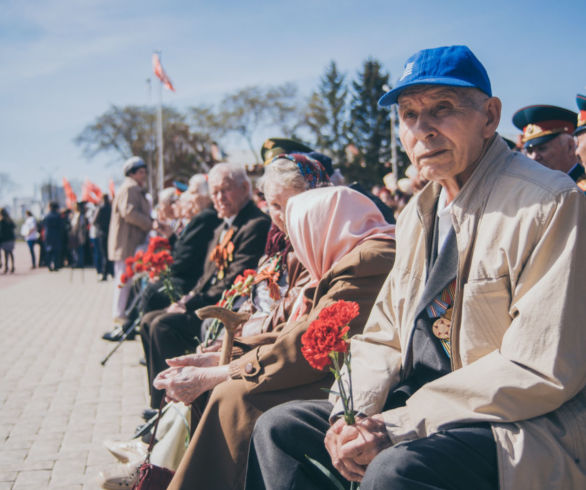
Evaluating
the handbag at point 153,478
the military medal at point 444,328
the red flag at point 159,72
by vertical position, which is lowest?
the handbag at point 153,478

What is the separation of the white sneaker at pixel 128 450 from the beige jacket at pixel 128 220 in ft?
17.5

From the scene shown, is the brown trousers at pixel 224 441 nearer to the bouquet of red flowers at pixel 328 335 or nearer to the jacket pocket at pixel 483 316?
the bouquet of red flowers at pixel 328 335

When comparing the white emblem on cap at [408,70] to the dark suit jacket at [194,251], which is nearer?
the white emblem on cap at [408,70]

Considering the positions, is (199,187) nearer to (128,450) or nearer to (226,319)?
(128,450)

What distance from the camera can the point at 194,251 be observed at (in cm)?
577

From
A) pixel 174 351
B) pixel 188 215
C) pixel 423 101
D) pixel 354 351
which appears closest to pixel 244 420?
pixel 354 351

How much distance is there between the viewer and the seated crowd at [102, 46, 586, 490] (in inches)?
65.1

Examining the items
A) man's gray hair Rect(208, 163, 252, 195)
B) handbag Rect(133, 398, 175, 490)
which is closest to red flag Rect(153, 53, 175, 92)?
man's gray hair Rect(208, 163, 252, 195)

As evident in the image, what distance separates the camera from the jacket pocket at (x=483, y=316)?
1.79 m

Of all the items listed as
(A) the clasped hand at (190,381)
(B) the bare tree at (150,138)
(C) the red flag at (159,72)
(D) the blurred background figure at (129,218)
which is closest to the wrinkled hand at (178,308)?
(A) the clasped hand at (190,381)

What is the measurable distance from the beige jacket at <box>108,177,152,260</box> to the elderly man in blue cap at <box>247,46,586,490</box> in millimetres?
6739

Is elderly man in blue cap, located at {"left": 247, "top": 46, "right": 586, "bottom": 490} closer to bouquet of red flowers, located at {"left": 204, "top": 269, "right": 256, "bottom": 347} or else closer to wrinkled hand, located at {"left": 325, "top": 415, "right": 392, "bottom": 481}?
wrinkled hand, located at {"left": 325, "top": 415, "right": 392, "bottom": 481}

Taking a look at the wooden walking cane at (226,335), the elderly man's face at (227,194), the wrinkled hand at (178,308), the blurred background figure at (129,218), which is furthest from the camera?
the blurred background figure at (129,218)

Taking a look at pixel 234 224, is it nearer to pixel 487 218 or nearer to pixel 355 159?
pixel 487 218
